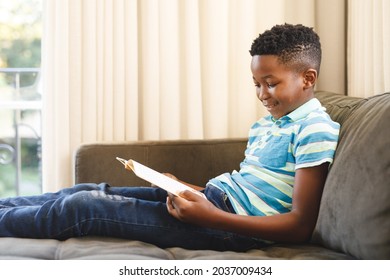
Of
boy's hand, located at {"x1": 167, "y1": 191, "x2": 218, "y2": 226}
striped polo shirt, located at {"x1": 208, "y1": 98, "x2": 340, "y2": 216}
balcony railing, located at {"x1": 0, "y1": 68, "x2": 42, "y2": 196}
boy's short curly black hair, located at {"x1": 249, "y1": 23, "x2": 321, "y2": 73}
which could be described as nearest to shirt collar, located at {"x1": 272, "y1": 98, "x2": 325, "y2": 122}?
striped polo shirt, located at {"x1": 208, "y1": 98, "x2": 340, "y2": 216}

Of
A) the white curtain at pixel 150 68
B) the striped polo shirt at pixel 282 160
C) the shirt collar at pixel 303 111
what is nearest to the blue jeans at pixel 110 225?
the striped polo shirt at pixel 282 160

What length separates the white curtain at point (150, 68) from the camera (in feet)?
6.97

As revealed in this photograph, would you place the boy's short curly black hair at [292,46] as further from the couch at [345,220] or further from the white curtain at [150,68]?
the white curtain at [150,68]

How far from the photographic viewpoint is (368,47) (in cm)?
195

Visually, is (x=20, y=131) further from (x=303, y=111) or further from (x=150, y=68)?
(x=303, y=111)

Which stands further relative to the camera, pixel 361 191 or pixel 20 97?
pixel 20 97

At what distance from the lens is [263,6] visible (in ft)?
7.30

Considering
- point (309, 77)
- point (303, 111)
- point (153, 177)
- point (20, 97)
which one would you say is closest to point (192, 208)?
point (153, 177)

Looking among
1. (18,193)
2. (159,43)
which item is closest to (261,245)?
(159,43)

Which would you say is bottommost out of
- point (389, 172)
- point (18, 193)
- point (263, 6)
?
point (18, 193)

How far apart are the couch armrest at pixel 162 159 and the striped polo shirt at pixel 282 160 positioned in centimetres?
40

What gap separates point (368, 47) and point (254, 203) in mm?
879
